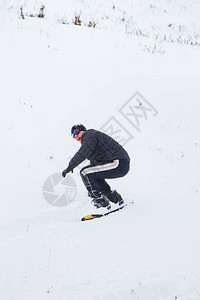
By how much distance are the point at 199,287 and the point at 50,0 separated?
16.4 m

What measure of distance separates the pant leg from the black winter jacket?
110 mm

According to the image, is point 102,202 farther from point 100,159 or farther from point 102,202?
point 100,159

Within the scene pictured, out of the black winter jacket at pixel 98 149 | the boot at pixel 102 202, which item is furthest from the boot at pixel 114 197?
the black winter jacket at pixel 98 149

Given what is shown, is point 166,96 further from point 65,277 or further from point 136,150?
point 65,277

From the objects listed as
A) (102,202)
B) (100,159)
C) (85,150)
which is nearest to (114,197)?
(102,202)

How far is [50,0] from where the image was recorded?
600 inches

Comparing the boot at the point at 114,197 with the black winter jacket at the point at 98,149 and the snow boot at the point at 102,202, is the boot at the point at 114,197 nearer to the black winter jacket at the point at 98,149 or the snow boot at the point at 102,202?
the snow boot at the point at 102,202

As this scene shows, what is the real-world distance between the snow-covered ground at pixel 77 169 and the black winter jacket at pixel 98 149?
109 cm

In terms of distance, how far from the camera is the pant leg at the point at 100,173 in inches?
184

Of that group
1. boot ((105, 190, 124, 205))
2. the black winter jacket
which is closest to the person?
the black winter jacket

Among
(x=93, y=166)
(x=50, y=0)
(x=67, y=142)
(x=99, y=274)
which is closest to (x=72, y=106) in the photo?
(x=67, y=142)

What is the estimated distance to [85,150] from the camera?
4.38 meters

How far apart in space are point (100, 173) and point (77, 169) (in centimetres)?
173

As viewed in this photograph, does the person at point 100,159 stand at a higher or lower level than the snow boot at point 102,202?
higher
